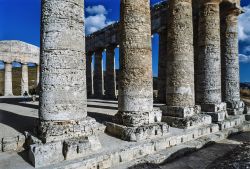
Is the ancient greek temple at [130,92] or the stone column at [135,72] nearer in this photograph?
the ancient greek temple at [130,92]

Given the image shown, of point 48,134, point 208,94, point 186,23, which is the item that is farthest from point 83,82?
point 208,94

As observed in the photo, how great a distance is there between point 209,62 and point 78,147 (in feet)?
26.3

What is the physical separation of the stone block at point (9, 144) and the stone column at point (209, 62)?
8227 millimetres

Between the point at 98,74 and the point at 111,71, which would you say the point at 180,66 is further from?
the point at 98,74

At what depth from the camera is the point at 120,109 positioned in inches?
297

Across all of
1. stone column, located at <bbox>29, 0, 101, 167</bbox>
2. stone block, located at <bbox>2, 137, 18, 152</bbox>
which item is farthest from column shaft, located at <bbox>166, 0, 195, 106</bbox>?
stone block, located at <bbox>2, 137, 18, 152</bbox>

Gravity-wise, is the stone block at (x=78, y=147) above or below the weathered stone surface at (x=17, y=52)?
below

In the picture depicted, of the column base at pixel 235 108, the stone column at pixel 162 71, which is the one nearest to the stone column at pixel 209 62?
the column base at pixel 235 108

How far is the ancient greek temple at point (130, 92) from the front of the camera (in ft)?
18.5

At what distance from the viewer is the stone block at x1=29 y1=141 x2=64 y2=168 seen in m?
4.90

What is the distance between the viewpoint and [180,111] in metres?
9.05

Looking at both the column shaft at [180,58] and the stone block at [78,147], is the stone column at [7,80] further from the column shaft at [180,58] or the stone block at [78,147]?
the stone block at [78,147]

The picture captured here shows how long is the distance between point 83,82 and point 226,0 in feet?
32.3

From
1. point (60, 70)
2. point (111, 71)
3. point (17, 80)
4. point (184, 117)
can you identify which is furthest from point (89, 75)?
point (17, 80)
